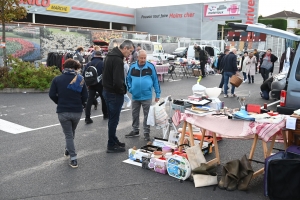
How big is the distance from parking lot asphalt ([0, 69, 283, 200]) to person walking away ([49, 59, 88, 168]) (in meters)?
0.50

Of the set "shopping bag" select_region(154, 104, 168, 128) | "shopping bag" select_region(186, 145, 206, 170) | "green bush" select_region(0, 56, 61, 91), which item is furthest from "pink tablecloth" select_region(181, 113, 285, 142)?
"green bush" select_region(0, 56, 61, 91)

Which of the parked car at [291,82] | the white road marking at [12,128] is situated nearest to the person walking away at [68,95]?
the white road marking at [12,128]

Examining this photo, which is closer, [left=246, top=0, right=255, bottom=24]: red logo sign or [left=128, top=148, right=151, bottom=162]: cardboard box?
[left=128, top=148, right=151, bottom=162]: cardboard box

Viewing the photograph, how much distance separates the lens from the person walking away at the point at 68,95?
500cm

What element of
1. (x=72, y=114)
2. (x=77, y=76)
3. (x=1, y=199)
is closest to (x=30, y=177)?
(x=1, y=199)

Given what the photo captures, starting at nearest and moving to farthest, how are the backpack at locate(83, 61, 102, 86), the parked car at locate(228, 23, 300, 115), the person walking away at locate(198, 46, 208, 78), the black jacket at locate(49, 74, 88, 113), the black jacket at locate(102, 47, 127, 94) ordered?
1. the black jacket at locate(49, 74, 88, 113)
2. the black jacket at locate(102, 47, 127, 94)
3. the parked car at locate(228, 23, 300, 115)
4. the backpack at locate(83, 61, 102, 86)
5. the person walking away at locate(198, 46, 208, 78)

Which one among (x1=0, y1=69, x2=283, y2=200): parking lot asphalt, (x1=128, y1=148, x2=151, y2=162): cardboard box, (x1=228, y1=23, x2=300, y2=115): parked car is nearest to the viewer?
(x1=0, y1=69, x2=283, y2=200): parking lot asphalt

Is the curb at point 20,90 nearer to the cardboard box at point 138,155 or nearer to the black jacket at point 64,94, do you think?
the black jacket at point 64,94

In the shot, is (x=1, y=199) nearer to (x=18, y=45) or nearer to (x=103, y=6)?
(x=18, y=45)

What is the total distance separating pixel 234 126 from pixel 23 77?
10.6m

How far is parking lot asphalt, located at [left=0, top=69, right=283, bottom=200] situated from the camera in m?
4.28

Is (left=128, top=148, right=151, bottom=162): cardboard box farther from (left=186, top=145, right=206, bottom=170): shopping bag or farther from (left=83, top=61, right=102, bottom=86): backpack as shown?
(left=83, top=61, right=102, bottom=86): backpack

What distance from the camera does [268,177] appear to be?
4062 mm

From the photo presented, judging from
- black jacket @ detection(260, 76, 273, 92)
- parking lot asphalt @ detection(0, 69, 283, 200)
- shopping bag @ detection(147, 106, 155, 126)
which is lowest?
parking lot asphalt @ detection(0, 69, 283, 200)
